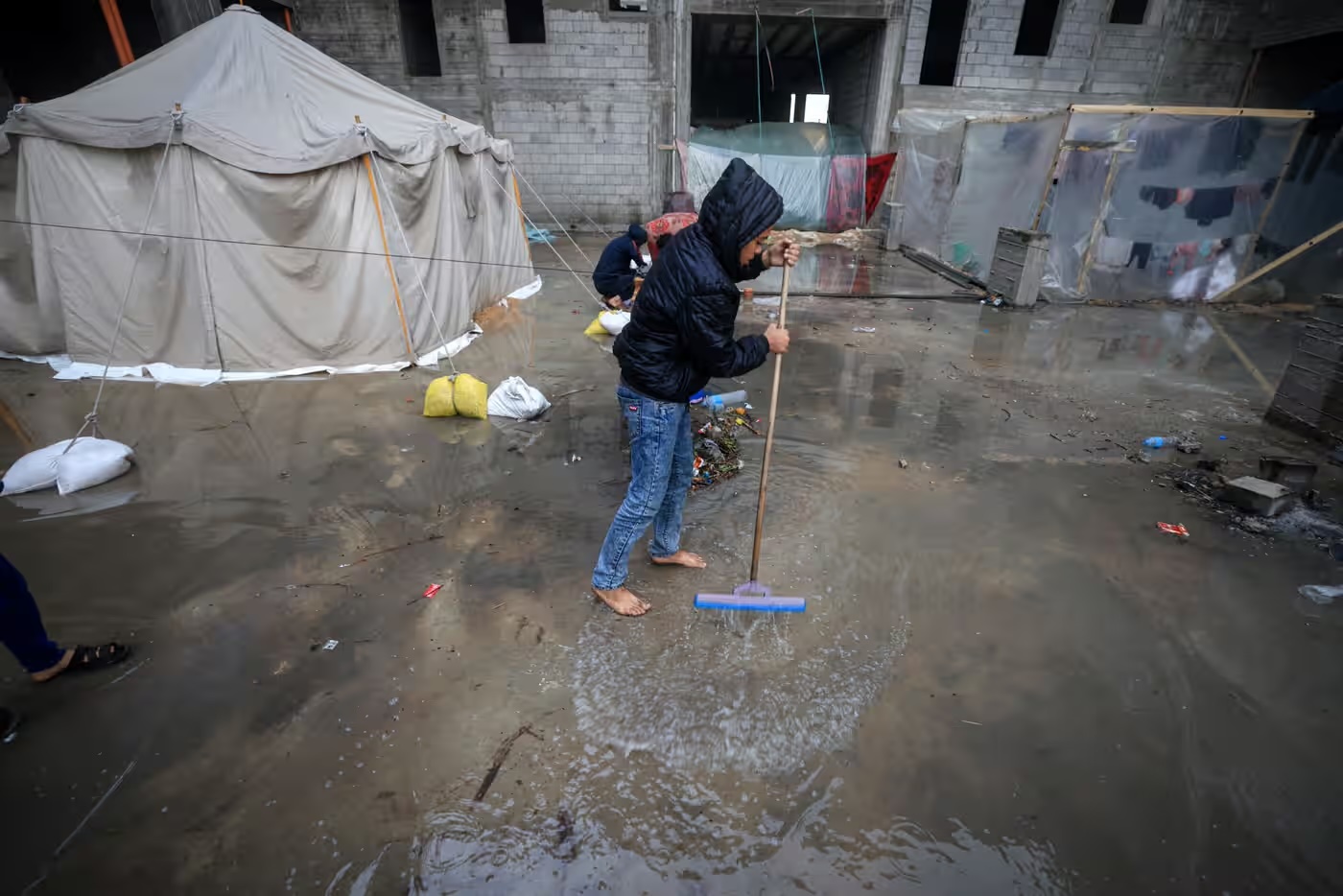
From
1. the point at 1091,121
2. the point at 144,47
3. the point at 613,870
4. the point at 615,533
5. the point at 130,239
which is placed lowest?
the point at 613,870

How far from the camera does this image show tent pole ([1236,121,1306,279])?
8.96 meters

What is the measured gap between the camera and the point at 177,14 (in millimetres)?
9867

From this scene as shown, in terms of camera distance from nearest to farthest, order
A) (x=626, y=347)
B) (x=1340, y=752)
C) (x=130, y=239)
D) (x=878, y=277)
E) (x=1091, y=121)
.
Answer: (x=1340, y=752) → (x=626, y=347) → (x=130, y=239) → (x=1091, y=121) → (x=878, y=277)

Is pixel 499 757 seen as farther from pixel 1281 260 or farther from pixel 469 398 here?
pixel 1281 260

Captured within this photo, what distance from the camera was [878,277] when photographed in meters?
11.8

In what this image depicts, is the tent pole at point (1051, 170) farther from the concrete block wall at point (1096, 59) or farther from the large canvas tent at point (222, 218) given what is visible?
the concrete block wall at point (1096, 59)

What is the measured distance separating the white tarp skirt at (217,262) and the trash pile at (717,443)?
10.9ft

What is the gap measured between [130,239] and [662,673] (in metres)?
6.69

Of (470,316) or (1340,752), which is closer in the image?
(1340,752)

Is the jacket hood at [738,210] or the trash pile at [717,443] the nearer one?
the jacket hood at [738,210]

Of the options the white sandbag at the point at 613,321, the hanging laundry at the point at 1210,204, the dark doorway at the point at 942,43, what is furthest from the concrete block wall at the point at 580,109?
the hanging laundry at the point at 1210,204

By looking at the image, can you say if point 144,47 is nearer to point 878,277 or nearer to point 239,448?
point 239,448

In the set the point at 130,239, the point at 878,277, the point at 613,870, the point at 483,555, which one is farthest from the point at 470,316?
the point at 878,277

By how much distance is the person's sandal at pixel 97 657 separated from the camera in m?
2.75
